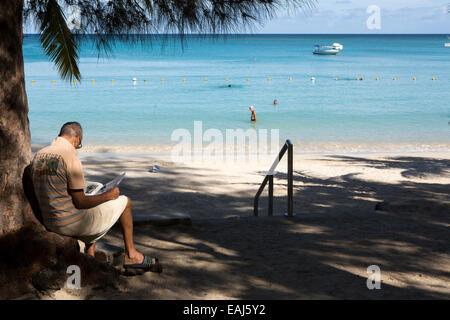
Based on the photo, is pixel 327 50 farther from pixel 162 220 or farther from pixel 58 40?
pixel 58 40

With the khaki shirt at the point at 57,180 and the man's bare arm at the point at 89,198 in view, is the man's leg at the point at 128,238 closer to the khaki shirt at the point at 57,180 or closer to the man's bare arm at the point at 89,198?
the man's bare arm at the point at 89,198

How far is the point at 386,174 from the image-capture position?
10820 millimetres

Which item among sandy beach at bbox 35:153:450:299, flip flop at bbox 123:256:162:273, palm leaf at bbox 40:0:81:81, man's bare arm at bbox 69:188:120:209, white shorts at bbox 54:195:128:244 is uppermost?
palm leaf at bbox 40:0:81:81

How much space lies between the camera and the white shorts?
3.29 m

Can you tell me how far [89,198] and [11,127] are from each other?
67cm

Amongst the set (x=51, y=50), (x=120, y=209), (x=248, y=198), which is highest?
(x=51, y=50)

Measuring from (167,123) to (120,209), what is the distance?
62.7 feet

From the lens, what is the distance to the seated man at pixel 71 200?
3.14 meters

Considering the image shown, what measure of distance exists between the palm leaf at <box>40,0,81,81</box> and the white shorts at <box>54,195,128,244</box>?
1.68m

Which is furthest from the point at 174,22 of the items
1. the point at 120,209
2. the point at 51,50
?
the point at 120,209

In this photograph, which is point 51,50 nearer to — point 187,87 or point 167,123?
point 167,123

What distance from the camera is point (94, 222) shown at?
3.32 m

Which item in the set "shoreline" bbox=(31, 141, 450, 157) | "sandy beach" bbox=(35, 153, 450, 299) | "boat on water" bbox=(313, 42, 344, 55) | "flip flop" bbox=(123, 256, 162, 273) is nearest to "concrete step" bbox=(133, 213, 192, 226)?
"sandy beach" bbox=(35, 153, 450, 299)

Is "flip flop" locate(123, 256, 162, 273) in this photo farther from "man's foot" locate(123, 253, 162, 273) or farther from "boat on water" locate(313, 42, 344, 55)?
"boat on water" locate(313, 42, 344, 55)
